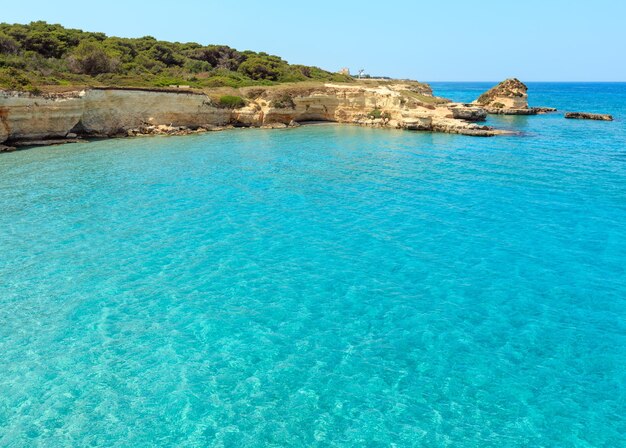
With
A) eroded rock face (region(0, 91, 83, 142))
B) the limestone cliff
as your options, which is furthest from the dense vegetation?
the limestone cliff

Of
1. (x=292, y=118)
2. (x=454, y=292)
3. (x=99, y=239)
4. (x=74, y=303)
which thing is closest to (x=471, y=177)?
(x=454, y=292)

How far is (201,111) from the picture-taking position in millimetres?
50844

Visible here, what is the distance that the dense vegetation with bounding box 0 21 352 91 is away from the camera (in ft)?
168

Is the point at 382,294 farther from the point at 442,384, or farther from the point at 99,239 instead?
the point at 99,239

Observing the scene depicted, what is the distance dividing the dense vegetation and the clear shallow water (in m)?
30.8

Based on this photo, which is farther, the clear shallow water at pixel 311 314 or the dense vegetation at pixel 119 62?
the dense vegetation at pixel 119 62

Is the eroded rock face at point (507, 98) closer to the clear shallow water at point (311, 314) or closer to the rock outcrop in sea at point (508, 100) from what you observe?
the rock outcrop in sea at point (508, 100)

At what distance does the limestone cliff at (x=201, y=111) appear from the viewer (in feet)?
130

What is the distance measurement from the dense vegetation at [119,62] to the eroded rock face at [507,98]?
3292 centimetres

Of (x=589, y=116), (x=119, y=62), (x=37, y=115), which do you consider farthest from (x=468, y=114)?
(x=37, y=115)

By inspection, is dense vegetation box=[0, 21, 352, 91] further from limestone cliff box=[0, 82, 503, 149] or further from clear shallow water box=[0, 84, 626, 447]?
clear shallow water box=[0, 84, 626, 447]

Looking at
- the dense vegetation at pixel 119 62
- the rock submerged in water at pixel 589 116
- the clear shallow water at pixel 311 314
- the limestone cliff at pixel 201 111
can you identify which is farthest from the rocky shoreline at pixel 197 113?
the rock submerged in water at pixel 589 116

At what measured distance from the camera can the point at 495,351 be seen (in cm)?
1093

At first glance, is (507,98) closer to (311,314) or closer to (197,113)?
(197,113)
